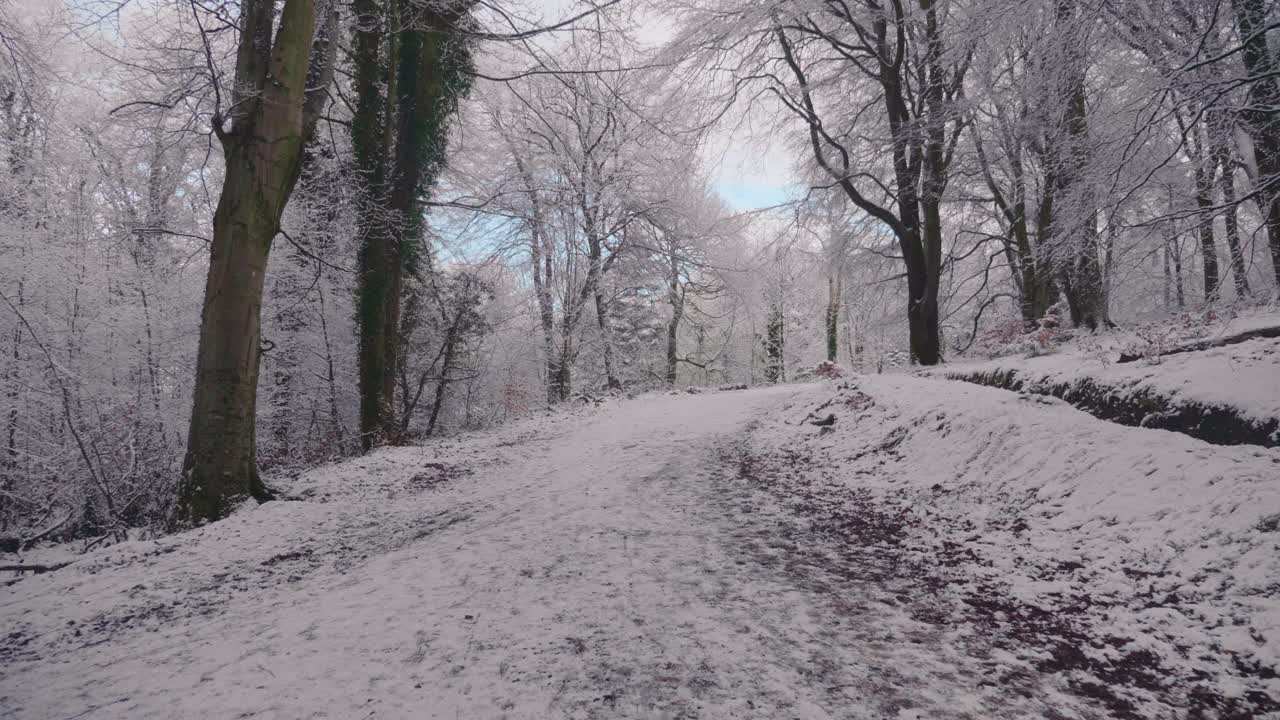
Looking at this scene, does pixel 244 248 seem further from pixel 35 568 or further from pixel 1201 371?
pixel 1201 371

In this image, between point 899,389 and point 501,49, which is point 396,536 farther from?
point 501,49

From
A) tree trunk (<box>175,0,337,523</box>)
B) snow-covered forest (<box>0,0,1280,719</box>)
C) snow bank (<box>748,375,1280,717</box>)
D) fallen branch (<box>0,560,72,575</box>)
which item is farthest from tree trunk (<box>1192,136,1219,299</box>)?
fallen branch (<box>0,560,72,575</box>)

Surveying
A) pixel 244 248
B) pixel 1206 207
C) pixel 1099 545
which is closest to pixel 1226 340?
pixel 1206 207

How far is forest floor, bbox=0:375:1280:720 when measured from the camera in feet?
7.13

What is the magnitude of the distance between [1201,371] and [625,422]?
26.0 feet

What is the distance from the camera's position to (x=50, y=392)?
784 cm

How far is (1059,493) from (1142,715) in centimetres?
222

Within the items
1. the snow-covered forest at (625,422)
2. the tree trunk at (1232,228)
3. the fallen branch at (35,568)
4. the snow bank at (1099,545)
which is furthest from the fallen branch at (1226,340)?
the fallen branch at (35,568)

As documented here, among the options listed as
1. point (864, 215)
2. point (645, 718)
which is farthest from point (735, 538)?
point (864, 215)

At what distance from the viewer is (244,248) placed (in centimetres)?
519

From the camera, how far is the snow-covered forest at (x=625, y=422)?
2436mm

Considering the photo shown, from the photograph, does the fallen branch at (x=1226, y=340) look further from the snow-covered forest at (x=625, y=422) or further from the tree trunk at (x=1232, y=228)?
the tree trunk at (x=1232, y=228)

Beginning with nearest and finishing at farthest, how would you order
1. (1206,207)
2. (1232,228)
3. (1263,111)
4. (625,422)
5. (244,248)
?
1. (1206,207)
2. (1263,111)
3. (244,248)
4. (1232,228)
5. (625,422)

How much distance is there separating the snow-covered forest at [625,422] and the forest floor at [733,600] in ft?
0.08
